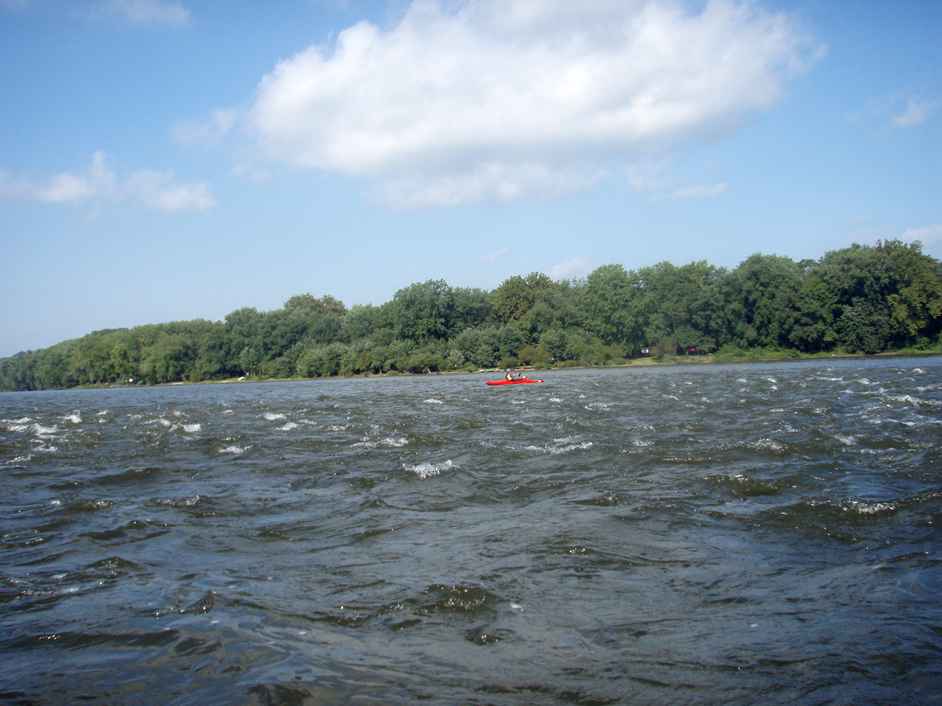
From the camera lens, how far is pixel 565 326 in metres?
93.4

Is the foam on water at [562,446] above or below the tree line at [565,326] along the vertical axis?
below

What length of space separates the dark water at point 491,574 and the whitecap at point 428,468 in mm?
94

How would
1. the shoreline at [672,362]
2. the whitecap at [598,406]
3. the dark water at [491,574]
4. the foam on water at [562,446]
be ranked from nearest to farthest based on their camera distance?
the dark water at [491,574], the foam on water at [562,446], the whitecap at [598,406], the shoreline at [672,362]

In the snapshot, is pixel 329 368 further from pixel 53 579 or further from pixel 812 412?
pixel 53 579

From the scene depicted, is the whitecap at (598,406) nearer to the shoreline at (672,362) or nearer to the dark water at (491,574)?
the dark water at (491,574)

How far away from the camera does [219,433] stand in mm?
20047

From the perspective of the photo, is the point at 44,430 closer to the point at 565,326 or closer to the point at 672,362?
the point at 672,362

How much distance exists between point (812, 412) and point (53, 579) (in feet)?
57.7

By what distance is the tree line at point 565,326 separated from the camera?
74.0 meters

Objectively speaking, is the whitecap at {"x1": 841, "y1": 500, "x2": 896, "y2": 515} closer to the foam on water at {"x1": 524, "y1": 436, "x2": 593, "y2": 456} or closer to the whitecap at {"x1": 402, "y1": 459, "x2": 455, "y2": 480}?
the foam on water at {"x1": 524, "y1": 436, "x2": 593, "y2": 456}

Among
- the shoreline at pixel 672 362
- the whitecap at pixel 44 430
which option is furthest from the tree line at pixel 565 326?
the whitecap at pixel 44 430

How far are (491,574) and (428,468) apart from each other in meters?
6.14

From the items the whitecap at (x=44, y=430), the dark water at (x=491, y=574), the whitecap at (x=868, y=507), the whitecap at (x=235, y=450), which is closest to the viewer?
the dark water at (x=491, y=574)

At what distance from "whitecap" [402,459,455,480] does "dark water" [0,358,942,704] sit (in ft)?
0.31
